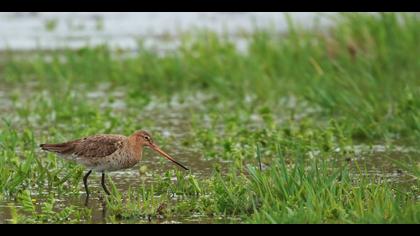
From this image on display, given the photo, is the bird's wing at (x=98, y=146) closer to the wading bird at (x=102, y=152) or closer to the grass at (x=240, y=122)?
the wading bird at (x=102, y=152)

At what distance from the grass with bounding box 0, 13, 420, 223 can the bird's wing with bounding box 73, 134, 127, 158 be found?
0.19 m

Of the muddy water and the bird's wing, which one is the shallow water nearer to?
the muddy water

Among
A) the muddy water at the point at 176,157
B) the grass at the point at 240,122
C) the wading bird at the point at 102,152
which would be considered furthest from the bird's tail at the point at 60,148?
the muddy water at the point at 176,157

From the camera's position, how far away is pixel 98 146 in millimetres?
8250

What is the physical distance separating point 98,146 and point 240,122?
3.08 metres

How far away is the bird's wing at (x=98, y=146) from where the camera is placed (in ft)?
26.8

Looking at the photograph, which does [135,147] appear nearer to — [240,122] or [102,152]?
[102,152]

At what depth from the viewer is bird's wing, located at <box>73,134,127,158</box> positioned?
8.17m

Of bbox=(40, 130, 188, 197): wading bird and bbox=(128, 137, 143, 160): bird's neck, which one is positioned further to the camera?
bbox=(128, 137, 143, 160): bird's neck

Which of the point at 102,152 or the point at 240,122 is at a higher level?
the point at 240,122

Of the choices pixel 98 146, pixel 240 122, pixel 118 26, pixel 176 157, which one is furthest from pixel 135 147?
pixel 118 26

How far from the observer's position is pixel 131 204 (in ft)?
23.7

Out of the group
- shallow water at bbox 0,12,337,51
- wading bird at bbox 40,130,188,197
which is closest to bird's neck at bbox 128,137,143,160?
wading bird at bbox 40,130,188,197
